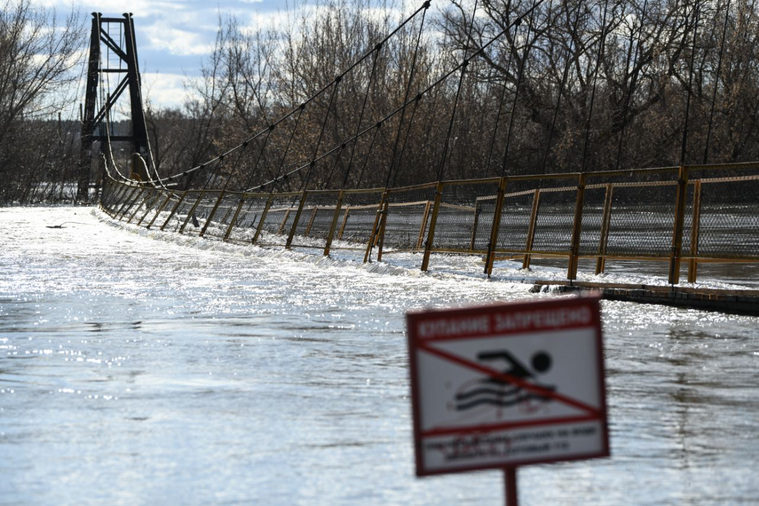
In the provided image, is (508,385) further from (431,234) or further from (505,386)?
(431,234)

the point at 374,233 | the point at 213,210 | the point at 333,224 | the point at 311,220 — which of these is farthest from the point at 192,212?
the point at 374,233

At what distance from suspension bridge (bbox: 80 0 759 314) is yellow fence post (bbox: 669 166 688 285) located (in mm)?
17

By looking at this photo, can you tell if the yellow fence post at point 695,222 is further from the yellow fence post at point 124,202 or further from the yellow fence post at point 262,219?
the yellow fence post at point 124,202

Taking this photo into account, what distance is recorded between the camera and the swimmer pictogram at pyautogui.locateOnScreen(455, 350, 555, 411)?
3.44m

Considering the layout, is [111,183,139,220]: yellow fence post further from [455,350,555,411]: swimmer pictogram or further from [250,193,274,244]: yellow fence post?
[455,350,555,411]: swimmer pictogram

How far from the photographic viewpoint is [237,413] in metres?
7.18

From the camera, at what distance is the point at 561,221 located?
19.0 metres

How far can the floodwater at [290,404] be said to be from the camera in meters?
5.27

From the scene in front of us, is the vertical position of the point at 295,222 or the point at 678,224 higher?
the point at 295,222

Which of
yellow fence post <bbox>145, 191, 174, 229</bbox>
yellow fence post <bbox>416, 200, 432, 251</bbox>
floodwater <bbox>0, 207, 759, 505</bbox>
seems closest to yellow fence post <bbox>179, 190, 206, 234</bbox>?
yellow fence post <bbox>145, 191, 174, 229</bbox>

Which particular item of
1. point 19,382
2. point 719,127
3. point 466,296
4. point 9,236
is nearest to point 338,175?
point 719,127

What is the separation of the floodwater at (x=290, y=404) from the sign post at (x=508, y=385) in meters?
1.61

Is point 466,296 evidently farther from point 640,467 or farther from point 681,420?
point 640,467

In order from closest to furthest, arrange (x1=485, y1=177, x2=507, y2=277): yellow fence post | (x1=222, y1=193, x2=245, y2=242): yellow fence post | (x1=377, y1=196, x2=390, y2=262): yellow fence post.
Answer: (x1=485, y1=177, x2=507, y2=277): yellow fence post → (x1=377, y1=196, x2=390, y2=262): yellow fence post → (x1=222, y1=193, x2=245, y2=242): yellow fence post
